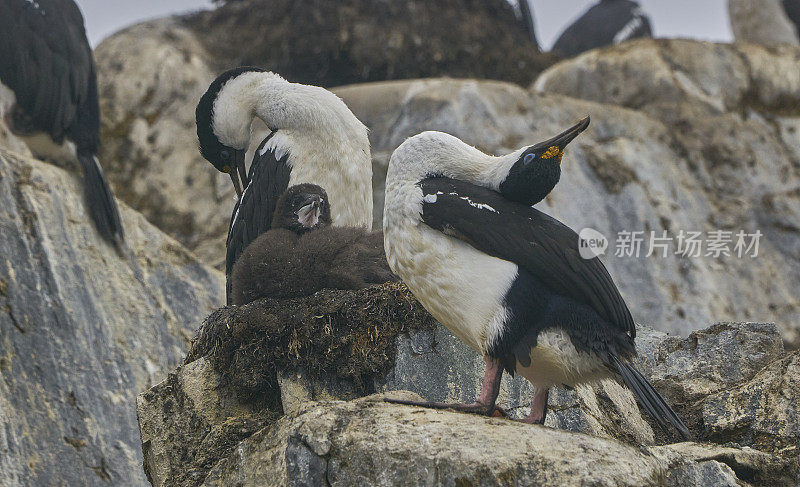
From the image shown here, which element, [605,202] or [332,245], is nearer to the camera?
[332,245]

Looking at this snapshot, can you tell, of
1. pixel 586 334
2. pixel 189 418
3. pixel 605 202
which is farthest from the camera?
pixel 605 202

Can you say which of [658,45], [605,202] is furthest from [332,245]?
[658,45]

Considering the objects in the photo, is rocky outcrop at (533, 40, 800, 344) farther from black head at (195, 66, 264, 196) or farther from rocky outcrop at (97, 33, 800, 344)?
black head at (195, 66, 264, 196)

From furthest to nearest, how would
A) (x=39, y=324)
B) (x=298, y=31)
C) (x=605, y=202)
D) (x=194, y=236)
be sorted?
(x=298, y=31)
(x=194, y=236)
(x=605, y=202)
(x=39, y=324)

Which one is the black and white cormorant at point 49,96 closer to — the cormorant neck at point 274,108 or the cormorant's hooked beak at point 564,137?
the cormorant neck at point 274,108

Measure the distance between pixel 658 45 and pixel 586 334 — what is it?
9658 millimetres

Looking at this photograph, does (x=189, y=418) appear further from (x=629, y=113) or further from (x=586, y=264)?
(x=629, y=113)

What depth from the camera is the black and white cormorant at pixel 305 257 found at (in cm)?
555

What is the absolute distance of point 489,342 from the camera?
4.26 meters

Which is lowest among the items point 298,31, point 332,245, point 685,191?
point 685,191

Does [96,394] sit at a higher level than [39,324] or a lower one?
lower

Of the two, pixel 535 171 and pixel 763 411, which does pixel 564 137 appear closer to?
pixel 535 171
